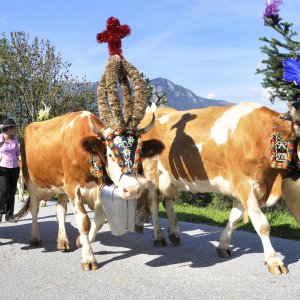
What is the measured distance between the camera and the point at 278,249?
19.0 feet

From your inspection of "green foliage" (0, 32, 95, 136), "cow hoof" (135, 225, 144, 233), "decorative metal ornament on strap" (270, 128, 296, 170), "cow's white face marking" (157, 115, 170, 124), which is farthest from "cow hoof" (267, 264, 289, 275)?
"green foliage" (0, 32, 95, 136)

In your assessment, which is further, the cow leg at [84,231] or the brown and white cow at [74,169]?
the cow leg at [84,231]

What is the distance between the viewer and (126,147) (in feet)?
15.8

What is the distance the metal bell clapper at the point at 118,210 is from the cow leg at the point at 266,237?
1.31m

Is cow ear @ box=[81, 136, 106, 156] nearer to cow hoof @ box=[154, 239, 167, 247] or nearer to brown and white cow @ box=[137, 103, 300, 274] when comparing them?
brown and white cow @ box=[137, 103, 300, 274]

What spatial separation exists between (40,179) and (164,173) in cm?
178

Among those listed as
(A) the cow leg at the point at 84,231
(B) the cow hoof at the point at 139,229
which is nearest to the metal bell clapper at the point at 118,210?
(A) the cow leg at the point at 84,231

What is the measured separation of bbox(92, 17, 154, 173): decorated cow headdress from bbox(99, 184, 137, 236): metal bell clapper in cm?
40

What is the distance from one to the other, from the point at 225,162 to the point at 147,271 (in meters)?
1.55

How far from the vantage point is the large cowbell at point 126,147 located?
4759mm

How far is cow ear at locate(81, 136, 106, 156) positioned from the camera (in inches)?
200

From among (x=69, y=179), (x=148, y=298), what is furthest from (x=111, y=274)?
(x=69, y=179)

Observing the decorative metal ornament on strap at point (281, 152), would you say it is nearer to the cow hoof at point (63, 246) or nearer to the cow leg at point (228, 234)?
the cow leg at point (228, 234)

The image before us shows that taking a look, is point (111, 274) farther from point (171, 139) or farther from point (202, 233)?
point (202, 233)
